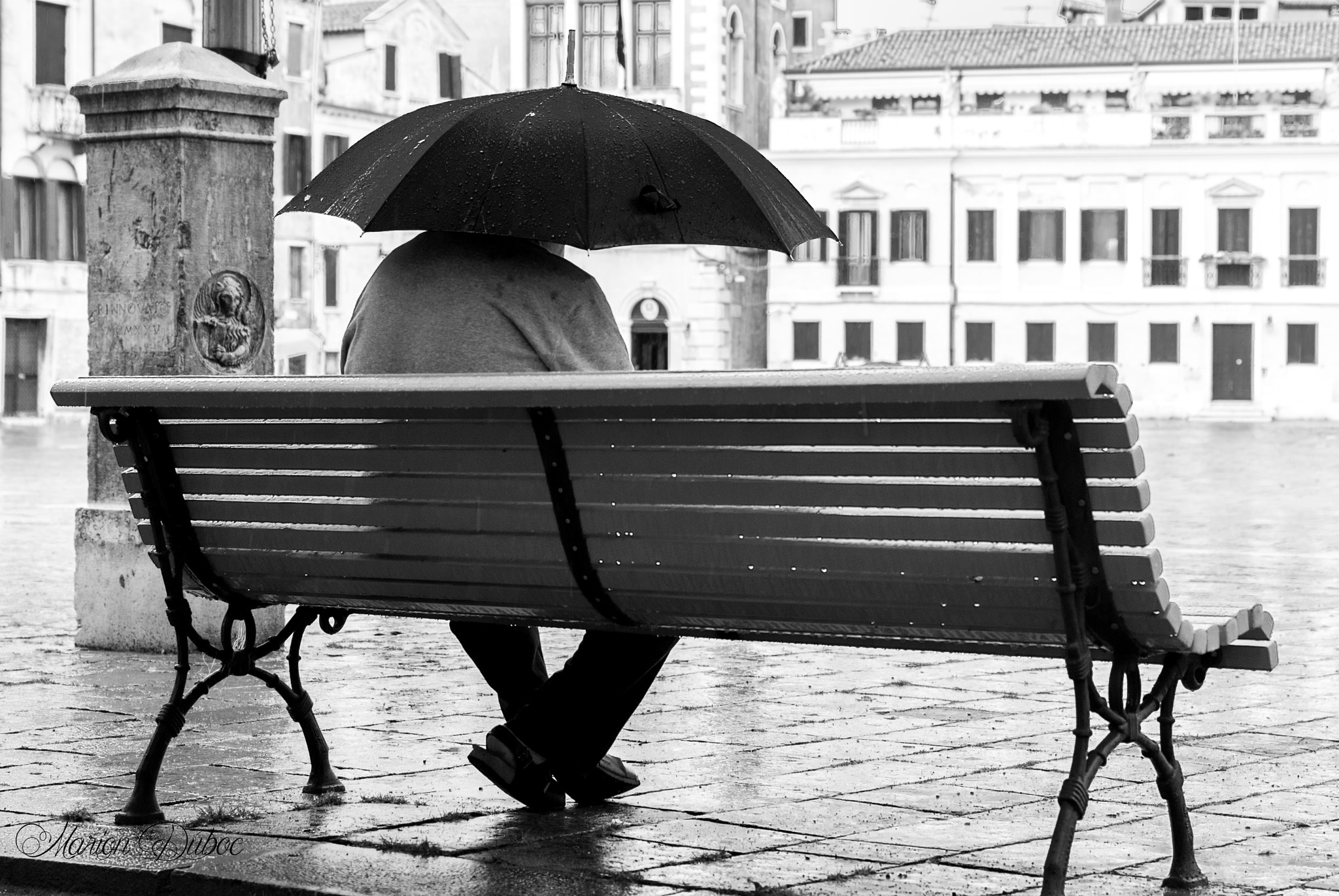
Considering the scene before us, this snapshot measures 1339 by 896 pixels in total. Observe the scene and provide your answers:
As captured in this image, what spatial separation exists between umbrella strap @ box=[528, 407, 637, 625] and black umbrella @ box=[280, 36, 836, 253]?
0.57 m

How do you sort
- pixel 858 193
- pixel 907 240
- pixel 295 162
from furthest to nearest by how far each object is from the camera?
pixel 858 193
pixel 907 240
pixel 295 162

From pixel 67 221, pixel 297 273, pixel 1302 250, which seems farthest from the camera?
pixel 1302 250

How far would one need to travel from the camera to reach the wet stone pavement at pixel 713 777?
3.81 m

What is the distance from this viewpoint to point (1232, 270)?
1868 inches

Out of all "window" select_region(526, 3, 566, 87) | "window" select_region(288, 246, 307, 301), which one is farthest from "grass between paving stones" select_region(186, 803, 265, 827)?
"window" select_region(526, 3, 566, 87)

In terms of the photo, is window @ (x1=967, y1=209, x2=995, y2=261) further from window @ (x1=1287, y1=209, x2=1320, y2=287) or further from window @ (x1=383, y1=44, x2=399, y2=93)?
window @ (x1=383, y1=44, x2=399, y2=93)

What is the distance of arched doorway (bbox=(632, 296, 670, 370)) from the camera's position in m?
49.6

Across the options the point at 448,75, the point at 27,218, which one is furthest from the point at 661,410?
the point at 448,75

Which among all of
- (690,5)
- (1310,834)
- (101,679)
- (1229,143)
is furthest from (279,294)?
(1310,834)

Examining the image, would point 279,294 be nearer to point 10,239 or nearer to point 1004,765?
point 10,239

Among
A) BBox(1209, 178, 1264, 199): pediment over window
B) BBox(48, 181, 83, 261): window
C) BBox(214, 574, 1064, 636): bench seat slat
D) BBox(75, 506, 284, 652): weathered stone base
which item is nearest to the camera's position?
BBox(214, 574, 1064, 636): bench seat slat

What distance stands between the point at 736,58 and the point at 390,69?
820 centimetres

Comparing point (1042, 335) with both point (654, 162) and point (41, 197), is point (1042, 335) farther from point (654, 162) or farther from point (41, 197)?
point (654, 162)

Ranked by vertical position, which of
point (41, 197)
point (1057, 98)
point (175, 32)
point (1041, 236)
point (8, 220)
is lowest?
point (8, 220)
